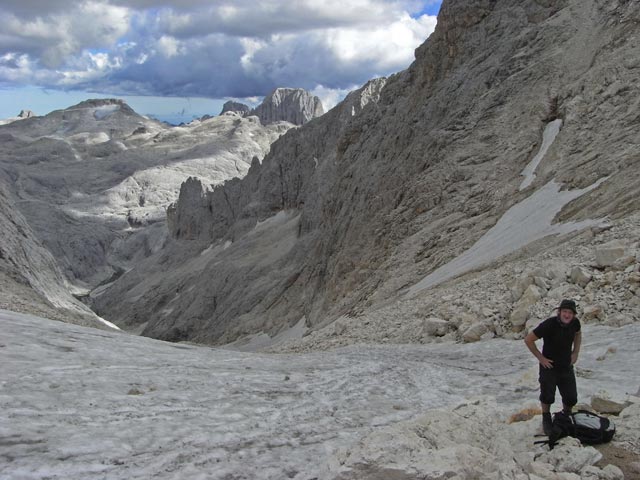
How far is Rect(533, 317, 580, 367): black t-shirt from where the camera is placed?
24.2ft

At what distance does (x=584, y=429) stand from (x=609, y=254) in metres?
7.68

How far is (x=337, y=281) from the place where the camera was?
35125 millimetres

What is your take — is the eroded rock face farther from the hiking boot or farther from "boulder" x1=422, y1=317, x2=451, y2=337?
the hiking boot

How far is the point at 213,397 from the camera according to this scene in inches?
335

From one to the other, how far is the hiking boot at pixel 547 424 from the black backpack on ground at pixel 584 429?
65 mm

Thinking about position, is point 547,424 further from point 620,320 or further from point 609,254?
point 609,254

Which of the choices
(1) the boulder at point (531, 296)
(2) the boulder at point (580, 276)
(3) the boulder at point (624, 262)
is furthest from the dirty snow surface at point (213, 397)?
(3) the boulder at point (624, 262)

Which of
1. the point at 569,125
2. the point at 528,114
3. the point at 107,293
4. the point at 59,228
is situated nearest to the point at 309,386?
the point at 569,125

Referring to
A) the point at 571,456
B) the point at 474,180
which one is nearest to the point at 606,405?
the point at 571,456

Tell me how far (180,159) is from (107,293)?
80.7 m

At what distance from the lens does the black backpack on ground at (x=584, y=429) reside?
21.8 ft

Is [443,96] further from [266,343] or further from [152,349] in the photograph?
[152,349]

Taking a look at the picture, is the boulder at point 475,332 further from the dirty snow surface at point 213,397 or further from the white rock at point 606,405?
the white rock at point 606,405

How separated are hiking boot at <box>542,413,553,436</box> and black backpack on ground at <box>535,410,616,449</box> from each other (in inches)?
2.6
